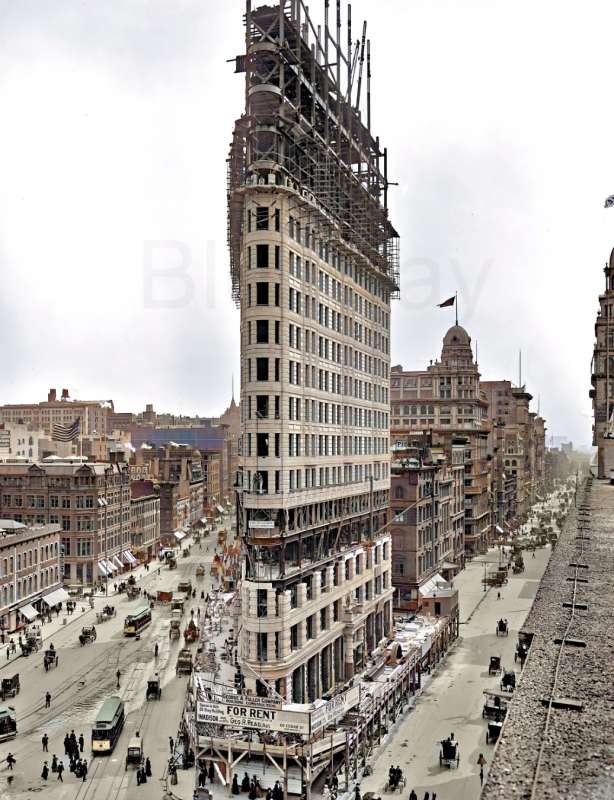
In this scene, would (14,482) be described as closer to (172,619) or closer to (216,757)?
(172,619)

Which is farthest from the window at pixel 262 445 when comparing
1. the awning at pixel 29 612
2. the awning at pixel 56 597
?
the awning at pixel 56 597

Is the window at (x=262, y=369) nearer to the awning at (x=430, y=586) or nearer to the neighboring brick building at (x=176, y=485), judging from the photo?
the awning at (x=430, y=586)

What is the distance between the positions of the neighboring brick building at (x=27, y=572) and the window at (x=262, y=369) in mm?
43039

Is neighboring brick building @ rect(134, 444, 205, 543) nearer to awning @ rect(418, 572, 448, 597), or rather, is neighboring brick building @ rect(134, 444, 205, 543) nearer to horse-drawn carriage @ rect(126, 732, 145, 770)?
awning @ rect(418, 572, 448, 597)

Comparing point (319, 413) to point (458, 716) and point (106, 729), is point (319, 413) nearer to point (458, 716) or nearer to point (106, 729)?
point (458, 716)

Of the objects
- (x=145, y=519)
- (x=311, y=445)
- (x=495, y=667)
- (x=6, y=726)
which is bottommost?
(x=495, y=667)

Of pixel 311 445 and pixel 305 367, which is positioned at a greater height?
pixel 305 367

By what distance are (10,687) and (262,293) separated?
118 ft

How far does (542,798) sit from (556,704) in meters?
5.57

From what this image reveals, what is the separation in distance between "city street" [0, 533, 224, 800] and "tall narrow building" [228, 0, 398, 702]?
9.07 m

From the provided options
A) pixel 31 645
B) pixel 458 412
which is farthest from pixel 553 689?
pixel 458 412

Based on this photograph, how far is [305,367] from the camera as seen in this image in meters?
53.9

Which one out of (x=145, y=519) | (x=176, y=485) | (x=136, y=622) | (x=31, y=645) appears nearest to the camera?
(x=31, y=645)

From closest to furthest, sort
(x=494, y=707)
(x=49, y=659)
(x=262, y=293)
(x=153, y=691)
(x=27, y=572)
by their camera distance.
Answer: (x=262, y=293) → (x=494, y=707) → (x=153, y=691) → (x=49, y=659) → (x=27, y=572)
